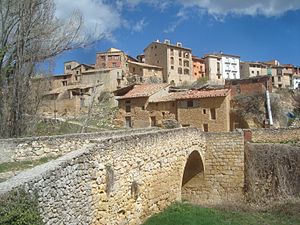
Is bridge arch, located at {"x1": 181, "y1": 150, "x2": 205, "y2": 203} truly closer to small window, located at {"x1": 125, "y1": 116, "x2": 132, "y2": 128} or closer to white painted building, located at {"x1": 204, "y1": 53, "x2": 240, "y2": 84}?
small window, located at {"x1": 125, "y1": 116, "x2": 132, "y2": 128}

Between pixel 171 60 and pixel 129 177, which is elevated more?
pixel 171 60

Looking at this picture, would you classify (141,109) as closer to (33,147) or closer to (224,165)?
(224,165)

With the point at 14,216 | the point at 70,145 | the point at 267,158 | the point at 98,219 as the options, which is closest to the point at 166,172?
the point at 70,145

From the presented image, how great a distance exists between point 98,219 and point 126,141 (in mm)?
2400

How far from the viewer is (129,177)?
33.4ft

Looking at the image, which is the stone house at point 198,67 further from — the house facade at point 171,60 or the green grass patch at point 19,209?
the green grass patch at point 19,209

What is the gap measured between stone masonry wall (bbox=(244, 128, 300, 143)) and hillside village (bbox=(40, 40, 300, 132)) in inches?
340

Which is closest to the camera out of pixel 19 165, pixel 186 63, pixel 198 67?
pixel 19 165

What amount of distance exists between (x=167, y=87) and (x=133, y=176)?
1110 inches

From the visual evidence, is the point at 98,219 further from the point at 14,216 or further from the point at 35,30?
the point at 35,30

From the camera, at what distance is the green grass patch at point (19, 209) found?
5195mm

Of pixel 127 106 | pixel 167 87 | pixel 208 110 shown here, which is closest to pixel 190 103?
pixel 208 110

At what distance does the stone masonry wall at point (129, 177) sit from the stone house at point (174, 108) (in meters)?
12.8

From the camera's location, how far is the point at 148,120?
35.8 meters
